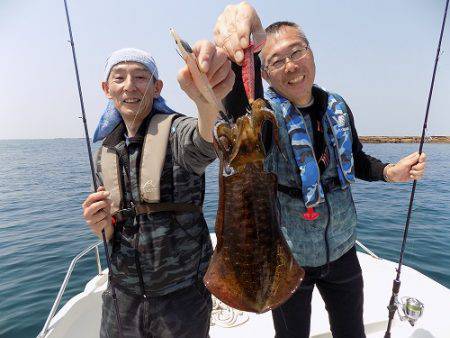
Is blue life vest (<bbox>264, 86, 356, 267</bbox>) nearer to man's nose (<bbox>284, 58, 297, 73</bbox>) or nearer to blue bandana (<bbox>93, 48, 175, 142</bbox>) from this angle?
man's nose (<bbox>284, 58, 297, 73</bbox>)

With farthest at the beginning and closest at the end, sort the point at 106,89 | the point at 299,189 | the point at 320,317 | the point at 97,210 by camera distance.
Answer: the point at 320,317
the point at 106,89
the point at 299,189
the point at 97,210

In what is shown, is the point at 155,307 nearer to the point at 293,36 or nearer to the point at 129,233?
the point at 129,233

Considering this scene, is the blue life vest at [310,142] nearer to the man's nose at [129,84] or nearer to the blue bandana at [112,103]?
the blue bandana at [112,103]

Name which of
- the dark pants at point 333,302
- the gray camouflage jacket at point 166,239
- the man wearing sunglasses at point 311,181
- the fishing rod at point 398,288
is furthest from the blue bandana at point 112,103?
the fishing rod at point 398,288

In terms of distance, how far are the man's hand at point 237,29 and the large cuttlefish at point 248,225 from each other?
74mm

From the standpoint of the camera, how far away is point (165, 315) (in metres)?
2.40

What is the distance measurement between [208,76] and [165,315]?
1.88 metres

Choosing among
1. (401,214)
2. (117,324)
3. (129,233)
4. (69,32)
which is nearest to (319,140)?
(129,233)

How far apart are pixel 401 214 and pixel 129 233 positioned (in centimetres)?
1246

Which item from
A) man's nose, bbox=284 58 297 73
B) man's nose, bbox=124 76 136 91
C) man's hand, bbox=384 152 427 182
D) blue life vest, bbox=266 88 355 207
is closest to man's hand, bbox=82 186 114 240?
man's nose, bbox=124 76 136 91

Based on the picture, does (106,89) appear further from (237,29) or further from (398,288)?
(398,288)

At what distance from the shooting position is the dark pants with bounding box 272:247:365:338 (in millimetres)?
2590

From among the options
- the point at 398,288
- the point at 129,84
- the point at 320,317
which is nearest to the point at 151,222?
the point at 129,84

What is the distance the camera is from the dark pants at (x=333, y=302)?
259cm
